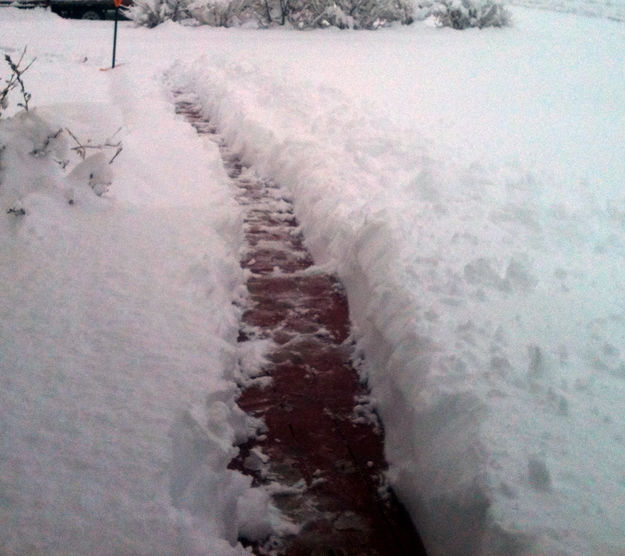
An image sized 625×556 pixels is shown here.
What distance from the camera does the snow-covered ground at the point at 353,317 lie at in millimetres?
2422

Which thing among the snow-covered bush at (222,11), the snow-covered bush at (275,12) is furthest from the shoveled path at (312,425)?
the snow-covered bush at (222,11)

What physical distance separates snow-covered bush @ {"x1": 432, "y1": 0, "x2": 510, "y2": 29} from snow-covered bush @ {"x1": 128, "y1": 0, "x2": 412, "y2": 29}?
1.01 meters

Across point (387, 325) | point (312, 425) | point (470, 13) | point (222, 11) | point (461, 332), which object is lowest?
point (222, 11)

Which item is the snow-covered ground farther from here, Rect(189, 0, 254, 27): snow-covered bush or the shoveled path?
Rect(189, 0, 254, 27): snow-covered bush

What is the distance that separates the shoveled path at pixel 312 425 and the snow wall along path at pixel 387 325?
98mm

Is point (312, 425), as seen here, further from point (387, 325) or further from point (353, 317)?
point (353, 317)

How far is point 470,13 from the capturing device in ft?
55.8

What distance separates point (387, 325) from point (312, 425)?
2.46 ft

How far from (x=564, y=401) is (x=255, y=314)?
1.92 meters

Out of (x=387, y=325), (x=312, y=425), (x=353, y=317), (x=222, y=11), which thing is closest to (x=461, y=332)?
(x=387, y=325)

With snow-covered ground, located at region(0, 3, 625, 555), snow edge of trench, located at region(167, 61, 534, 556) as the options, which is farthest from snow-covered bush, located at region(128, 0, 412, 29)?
snow edge of trench, located at region(167, 61, 534, 556)

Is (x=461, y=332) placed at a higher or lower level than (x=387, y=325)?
higher

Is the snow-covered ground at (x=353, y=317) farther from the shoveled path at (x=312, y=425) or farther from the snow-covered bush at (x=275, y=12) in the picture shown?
the snow-covered bush at (x=275, y=12)

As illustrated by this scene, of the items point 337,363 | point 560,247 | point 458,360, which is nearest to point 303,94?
point 560,247
